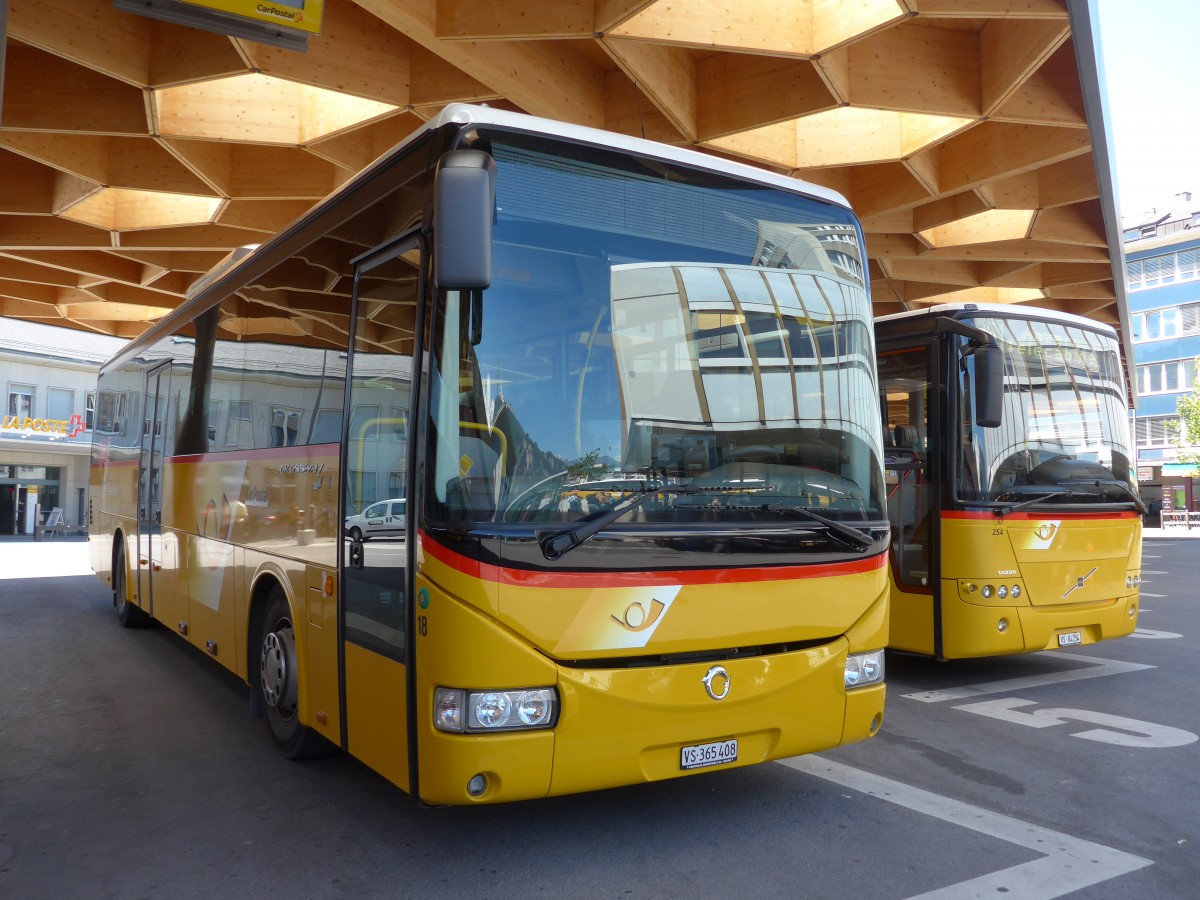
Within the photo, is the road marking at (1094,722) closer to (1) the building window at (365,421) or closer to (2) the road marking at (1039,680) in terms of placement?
(2) the road marking at (1039,680)

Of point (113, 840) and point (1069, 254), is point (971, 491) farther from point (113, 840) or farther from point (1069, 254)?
point (1069, 254)

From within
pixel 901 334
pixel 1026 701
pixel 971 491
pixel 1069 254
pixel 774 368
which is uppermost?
pixel 1069 254

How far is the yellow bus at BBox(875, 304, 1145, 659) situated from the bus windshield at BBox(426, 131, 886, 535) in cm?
316

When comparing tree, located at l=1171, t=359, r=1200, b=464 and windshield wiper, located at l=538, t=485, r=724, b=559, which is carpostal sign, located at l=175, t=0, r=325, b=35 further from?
tree, located at l=1171, t=359, r=1200, b=464

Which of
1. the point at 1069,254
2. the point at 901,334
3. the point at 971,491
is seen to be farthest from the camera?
the point at 1069,254

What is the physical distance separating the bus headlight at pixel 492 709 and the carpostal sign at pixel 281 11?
452cm

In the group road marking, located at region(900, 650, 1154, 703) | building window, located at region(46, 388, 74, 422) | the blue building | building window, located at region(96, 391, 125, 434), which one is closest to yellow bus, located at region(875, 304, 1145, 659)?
road marking, located at region(900, 650, 1154, 703)

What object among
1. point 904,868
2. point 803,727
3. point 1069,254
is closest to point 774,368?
point 803,727

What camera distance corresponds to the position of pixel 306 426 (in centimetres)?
535

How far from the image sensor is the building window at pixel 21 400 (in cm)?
3912

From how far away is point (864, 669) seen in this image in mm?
4824

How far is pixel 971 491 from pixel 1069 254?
9830 millimetres

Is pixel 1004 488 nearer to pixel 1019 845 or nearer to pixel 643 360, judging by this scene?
pixel 1019 845

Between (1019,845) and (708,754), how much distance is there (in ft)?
5.10
